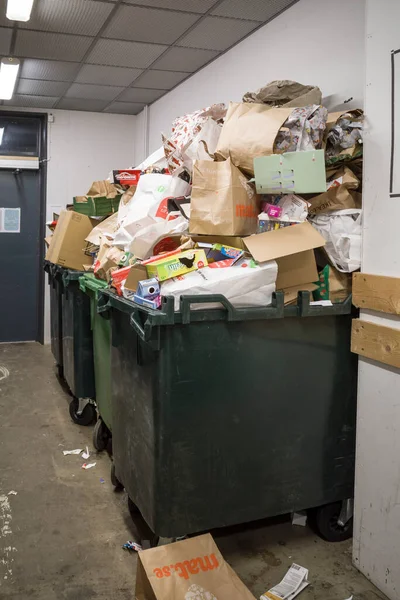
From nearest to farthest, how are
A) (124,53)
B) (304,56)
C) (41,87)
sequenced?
(304,56), (124,53), (41,87)

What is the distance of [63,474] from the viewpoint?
296 centimetres

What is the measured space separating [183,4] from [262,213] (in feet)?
5.83

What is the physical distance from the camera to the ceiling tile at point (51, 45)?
3744 millimetres

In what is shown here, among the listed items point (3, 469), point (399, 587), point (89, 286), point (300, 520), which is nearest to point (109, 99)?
point (89, 286)

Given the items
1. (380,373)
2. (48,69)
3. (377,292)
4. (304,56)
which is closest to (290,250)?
(377,292)

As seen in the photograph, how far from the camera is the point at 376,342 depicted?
6.56ft

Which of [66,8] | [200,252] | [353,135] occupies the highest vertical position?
[66,8]

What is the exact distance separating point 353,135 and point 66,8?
215 cm

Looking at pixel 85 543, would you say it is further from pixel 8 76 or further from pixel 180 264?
pixel 8 76

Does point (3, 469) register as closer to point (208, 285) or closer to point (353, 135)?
point (208, 285)

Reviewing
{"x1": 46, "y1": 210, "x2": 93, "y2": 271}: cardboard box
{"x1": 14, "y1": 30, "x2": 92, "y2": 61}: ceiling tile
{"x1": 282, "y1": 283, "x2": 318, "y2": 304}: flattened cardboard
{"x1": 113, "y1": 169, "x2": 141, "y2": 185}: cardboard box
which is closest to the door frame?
{"x1": 14, "y1": 30, "x2": 92, "y2": 61}: ceiling tile

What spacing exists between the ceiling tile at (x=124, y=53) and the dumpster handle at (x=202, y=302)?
2752mm

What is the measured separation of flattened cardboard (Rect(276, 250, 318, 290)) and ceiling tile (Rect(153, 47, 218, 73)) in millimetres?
2570

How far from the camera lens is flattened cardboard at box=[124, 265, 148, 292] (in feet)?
7.14
